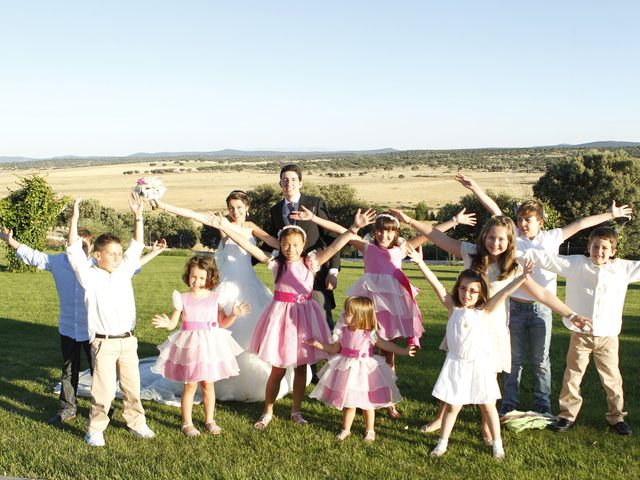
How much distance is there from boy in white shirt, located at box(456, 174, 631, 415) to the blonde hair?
139cm

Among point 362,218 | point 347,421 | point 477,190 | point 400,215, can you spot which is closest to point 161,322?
point 347,421

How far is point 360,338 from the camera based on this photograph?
604cm

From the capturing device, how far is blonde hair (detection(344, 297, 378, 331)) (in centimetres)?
598

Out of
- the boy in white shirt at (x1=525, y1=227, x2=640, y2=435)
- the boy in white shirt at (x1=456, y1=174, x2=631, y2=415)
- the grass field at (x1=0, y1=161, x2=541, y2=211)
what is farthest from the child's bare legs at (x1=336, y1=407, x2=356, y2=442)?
the grass field at (x1=0, y1=161, x2=541, y2=211)

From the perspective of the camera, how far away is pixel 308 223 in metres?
7.50

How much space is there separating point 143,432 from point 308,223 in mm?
2870

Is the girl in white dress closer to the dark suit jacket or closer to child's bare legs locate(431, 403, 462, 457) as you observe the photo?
child's bare legs locate(431, 403, 462, 457)

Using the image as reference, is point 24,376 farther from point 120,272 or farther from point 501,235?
point 501,235

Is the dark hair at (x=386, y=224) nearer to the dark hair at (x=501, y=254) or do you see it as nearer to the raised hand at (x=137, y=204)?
the dark hair at (x=501, y=254)

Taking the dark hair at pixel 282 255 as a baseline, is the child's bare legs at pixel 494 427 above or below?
below

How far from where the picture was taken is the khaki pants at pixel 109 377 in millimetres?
5856

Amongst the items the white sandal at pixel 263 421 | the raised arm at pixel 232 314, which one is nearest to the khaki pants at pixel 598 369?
the white sandal at pixel 263 421

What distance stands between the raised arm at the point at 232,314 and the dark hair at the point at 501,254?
2.20 meters

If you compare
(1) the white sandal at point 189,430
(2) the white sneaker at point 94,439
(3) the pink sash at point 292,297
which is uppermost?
(3) the pink sash at point 292,297
